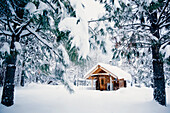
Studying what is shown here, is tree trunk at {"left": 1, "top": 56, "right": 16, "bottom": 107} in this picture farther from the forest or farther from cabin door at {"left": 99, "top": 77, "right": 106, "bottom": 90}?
cabin door at {"left": 99, "top": 77, "right": 106, "bottom": 90}

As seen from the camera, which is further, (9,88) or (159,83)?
(159,83)

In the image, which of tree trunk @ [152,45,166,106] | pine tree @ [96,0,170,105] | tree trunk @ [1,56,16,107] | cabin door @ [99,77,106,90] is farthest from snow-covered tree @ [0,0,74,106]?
cabin door @ [99,77,106,90]

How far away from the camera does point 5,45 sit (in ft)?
13.6

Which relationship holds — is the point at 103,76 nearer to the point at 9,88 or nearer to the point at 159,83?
the point at 159,83

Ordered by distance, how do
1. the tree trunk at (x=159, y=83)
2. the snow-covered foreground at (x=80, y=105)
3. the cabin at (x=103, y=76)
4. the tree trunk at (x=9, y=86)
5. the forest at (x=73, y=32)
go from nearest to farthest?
the forest at (x=73, y=32)
the tree trunk at (x=9, y=86)
the snow-covered foreground at (x=80, y=105)
the tree trunk at (x=159, y=83)
the cabin at (x=103, y=76)

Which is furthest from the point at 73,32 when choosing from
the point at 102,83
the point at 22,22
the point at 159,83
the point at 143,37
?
the point at 102,83

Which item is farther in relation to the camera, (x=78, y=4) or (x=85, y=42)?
(x=78, y=4)

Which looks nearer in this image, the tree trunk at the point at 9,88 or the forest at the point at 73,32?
the forest at the point at 73,32

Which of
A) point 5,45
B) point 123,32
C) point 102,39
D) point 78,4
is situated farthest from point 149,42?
point 5,45

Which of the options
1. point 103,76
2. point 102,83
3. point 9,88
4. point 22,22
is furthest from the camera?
point 102,83

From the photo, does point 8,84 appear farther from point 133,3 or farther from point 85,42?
point 133,3

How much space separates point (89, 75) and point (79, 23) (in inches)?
680

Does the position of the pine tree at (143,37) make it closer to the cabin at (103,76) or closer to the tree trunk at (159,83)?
the tree trunk at (159,83)

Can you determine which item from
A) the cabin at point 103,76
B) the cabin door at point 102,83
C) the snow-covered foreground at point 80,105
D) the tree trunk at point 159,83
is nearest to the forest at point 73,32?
the tree trunk at point 159,83
